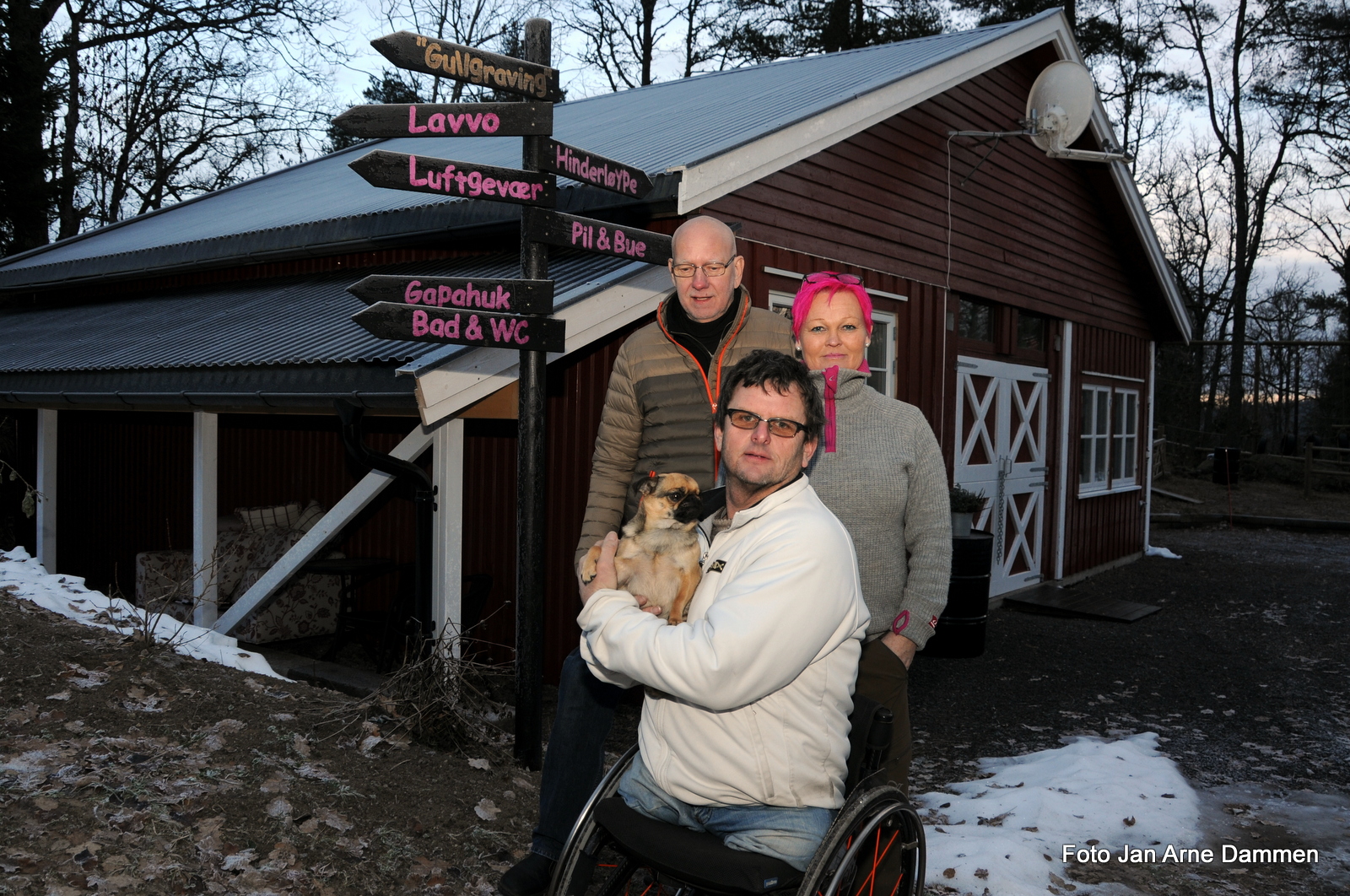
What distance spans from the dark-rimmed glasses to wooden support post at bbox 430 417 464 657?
2385mm

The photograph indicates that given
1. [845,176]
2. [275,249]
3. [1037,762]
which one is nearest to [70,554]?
[275,249]

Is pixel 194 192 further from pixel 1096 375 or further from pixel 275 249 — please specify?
pixel 1096 375

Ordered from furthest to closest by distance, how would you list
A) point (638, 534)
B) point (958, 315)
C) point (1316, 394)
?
point (1316, 394)
point (958, 315)
point (638, 534)

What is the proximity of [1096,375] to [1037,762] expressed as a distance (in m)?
8.15

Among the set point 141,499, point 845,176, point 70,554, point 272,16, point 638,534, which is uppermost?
point 272,16

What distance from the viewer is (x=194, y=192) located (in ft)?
74.4

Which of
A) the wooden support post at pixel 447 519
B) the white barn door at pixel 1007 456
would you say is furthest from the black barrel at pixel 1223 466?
the wooden support post at pixel 447 519

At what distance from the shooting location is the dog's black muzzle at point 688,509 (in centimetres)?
228

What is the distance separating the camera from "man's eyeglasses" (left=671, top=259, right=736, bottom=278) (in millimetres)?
3113

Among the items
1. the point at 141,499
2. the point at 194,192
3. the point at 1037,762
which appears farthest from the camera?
the point at 194,192

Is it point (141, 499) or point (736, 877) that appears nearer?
point (736, 877)

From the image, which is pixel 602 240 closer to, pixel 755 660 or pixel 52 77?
pixel 755 660

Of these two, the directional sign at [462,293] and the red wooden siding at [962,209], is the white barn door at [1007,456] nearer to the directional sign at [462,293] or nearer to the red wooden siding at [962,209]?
the red wooden siding at [962,209]

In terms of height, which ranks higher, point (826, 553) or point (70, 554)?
point (826, 553)
